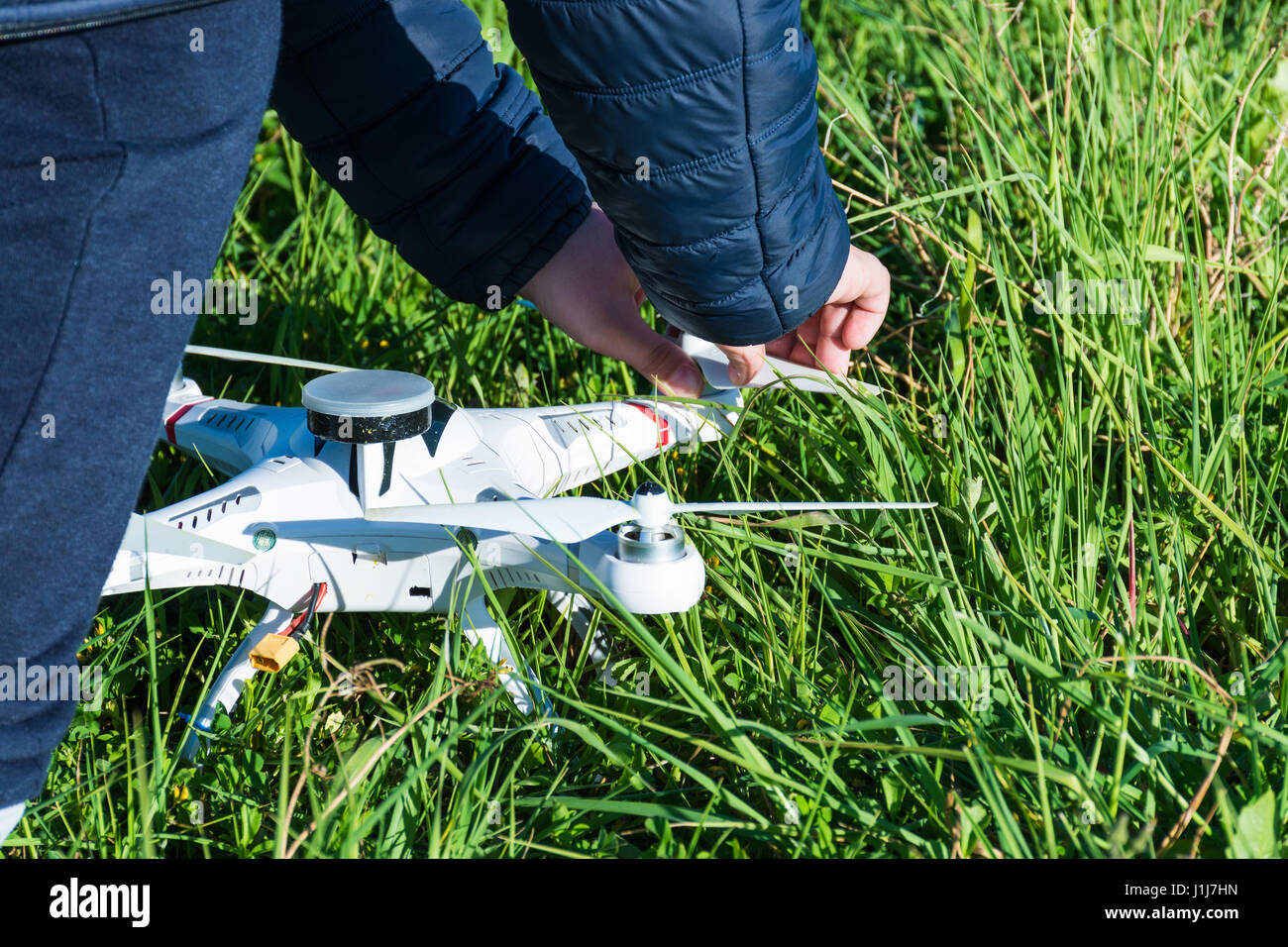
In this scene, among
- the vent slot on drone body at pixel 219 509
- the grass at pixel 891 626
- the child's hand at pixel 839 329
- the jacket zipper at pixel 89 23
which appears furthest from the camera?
the child's hand at pixel 839 329

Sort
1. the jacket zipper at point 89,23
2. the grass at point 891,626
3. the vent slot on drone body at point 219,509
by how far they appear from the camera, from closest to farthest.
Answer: the jacket zipper at point 89,23, the grass at point 891,626, the vent slot on drone body at point 219,509

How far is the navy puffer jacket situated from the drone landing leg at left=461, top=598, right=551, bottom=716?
Answer: 1.21 feet

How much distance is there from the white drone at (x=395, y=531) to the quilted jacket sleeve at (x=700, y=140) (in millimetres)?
205

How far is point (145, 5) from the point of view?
0.76 m

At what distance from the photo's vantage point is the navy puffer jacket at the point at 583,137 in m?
0.85

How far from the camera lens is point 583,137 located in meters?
0.92

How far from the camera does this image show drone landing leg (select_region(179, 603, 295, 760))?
3.93 feet

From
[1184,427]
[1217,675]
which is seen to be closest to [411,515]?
[1217,675]

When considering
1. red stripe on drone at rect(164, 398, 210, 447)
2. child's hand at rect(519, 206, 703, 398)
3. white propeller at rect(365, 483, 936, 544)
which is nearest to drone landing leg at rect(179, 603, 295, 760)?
white propeller at rect(365, 483, 936, 544)

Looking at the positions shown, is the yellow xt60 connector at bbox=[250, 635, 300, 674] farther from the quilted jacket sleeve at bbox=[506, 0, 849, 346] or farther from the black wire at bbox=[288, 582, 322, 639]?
the quilted jacket sleeve at bbox=[506, 0, 849, 346]

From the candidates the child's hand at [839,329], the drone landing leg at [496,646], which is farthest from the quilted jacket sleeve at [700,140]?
the drone landing leg at [496,646]

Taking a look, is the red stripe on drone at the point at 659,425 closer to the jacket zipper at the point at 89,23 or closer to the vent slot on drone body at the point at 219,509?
the vent slot on drone body at the point at 219,509

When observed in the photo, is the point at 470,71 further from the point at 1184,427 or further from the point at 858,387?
the point at 1184,427

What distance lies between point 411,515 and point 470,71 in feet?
1.72
